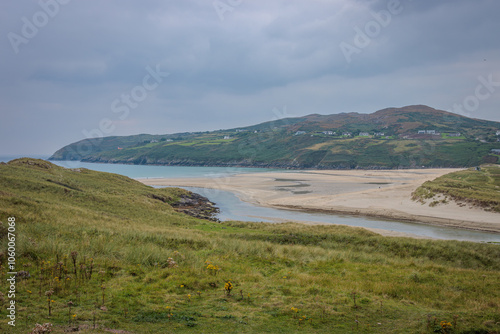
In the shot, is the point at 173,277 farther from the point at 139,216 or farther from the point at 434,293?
the point at 139,216

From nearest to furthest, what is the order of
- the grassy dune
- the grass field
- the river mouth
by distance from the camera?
the grassy dune → the river mouth → the grass field

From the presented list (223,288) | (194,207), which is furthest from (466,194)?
(223,288)

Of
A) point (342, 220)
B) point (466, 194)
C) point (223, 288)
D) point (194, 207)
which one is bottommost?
point (342, 220)

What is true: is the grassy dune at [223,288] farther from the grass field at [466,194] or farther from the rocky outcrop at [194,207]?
the grass field at [466,194]

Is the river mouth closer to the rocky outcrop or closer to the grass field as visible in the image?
the rocky outcrop

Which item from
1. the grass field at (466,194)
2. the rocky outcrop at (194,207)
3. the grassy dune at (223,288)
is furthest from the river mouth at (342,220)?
the grassy dune at (223,288)

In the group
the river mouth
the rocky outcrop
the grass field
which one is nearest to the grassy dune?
the river mouth

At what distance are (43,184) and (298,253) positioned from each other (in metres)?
27.6

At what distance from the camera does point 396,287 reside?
986 centimetres

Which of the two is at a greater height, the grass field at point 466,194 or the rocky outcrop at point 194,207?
the grass field at point 466,194

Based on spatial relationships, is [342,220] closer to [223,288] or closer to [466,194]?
[466,194]

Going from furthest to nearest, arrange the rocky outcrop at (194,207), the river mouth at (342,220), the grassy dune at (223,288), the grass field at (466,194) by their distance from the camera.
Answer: the rocky outcrop at (194,207) → the grass field at (466,194) → the river mouth at (342,220) → the grassy dune at (223,288)

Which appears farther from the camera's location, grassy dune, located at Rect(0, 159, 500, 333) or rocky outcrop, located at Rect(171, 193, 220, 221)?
rocky outcrop, located at Rect(171, 193, 220, 221)

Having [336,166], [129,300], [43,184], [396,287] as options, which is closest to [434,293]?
[396,287]
